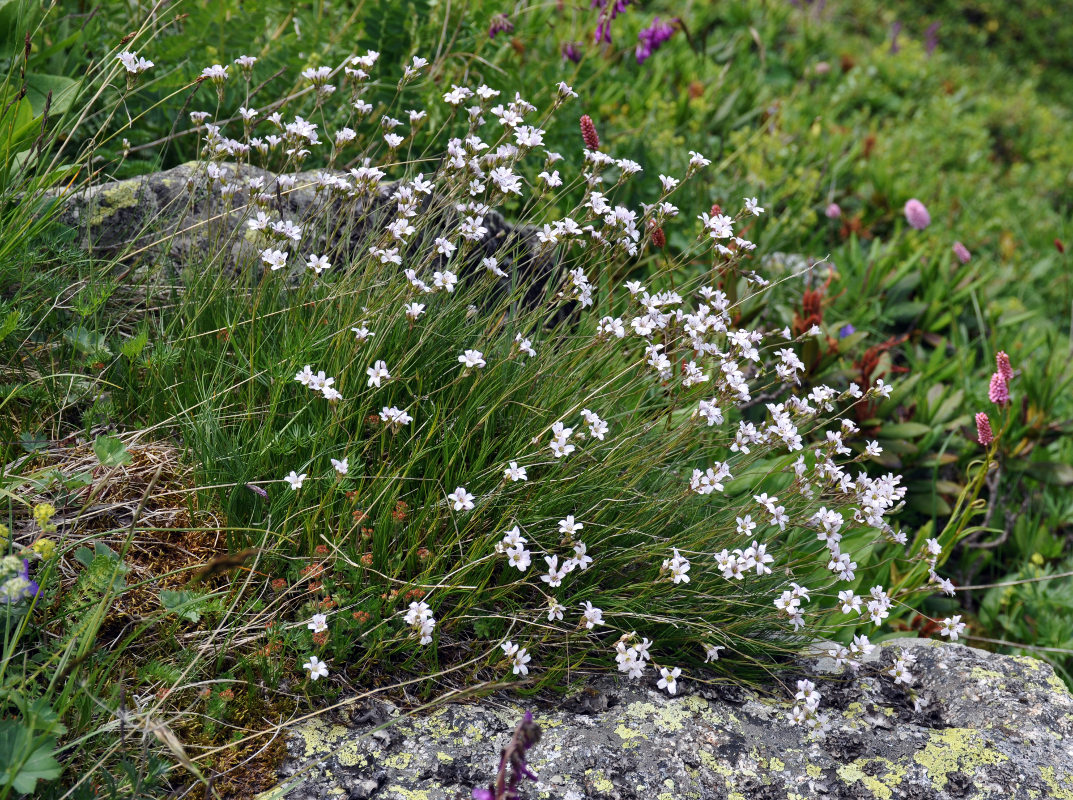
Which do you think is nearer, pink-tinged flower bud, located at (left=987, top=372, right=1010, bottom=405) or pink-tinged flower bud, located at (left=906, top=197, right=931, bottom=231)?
pink-tinged flower bud, located at (left=987, top=372, right=1010, bottom=405)

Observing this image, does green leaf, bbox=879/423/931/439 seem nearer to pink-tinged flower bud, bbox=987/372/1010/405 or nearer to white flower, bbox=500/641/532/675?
pink-tinged flower bud, bbox=987/372/1010/405

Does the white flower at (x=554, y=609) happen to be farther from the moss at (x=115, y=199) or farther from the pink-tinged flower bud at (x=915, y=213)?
the pink-tinged flower bud at (x=915, y=213)

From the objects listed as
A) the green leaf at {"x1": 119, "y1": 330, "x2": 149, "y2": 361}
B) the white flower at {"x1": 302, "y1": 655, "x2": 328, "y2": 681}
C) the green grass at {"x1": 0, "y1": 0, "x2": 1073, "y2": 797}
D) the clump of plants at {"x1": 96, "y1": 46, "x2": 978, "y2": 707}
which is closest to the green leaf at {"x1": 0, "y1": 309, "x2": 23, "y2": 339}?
the green grass at {"x1": 0, "y1": 0, "x2": 1073, "y2": 797}

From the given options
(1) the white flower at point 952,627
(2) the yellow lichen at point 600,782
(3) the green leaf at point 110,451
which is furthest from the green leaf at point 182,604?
(1) the white flower at point 952,627

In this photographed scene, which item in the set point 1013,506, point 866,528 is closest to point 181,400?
point 866,528

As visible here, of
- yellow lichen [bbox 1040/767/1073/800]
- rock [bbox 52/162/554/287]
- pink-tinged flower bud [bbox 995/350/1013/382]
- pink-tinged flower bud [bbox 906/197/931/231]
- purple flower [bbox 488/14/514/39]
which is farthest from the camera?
pink-tinged flower bud [bbox 906/197/931/231]
